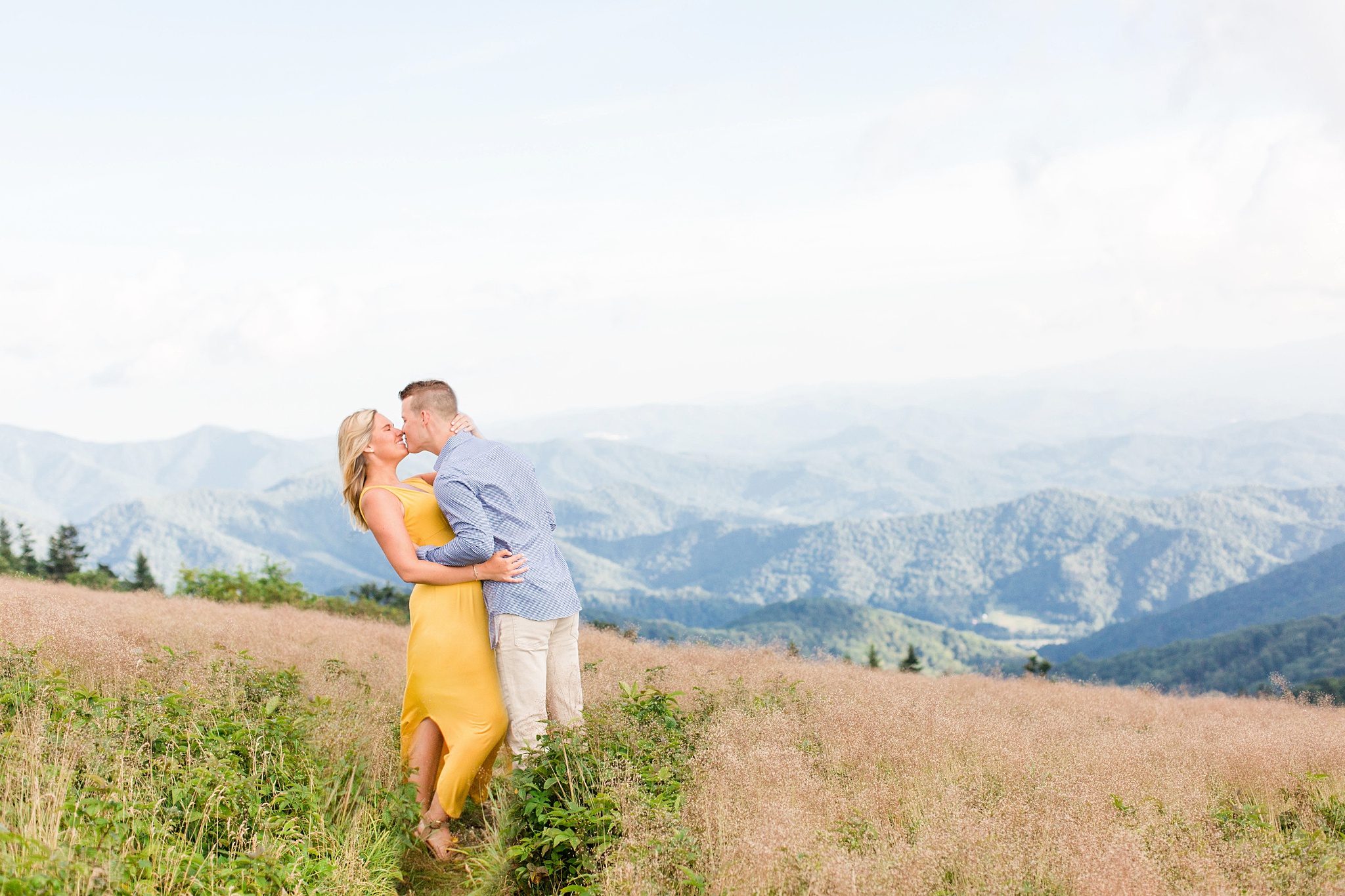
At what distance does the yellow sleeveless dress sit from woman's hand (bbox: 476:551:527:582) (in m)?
0.27

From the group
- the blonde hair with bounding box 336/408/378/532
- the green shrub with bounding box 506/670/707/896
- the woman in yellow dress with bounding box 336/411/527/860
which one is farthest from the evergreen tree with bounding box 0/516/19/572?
the green shrub with bounding box 506/670/707/896

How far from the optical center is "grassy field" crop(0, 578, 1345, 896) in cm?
303

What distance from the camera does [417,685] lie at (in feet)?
14.3

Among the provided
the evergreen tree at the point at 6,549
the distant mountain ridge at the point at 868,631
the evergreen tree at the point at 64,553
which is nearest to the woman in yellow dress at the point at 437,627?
the evergreen tree at the point at 6,549

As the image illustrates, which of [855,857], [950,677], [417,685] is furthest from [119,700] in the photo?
[950,677]

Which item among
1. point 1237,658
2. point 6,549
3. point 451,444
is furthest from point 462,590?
point 1237,658

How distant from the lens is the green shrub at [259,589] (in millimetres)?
17766

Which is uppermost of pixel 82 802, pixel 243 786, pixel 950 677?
pixel 82 802

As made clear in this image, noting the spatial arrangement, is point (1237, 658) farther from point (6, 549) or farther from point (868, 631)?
point (6, 549)

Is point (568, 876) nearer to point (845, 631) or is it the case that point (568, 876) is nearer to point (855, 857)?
point (855, 857)

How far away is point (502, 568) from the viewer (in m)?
4.09

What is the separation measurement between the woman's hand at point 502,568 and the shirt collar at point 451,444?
0.58 meters

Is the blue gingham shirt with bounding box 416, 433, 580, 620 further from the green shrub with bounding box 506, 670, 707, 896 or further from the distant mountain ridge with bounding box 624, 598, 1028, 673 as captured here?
the distant mountain ridge with bounding box 624, 598, 1028, 673

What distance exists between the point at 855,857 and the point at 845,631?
173 m
